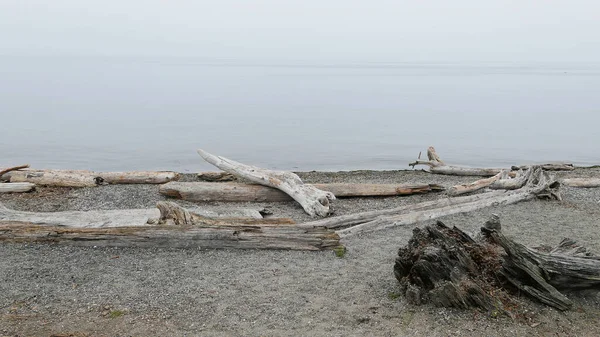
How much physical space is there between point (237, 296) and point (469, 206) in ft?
20.2

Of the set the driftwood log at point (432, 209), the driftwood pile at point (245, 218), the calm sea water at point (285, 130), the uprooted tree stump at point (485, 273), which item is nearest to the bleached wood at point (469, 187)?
the driftwood pile at point (245, 218)

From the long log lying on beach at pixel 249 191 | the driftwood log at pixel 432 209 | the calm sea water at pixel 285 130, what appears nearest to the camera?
the driftwood log at pixel 432 209

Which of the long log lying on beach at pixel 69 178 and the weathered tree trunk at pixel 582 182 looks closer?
the long log lying on beach at pixel 69 178

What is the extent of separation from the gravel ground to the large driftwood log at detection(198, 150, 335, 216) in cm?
222

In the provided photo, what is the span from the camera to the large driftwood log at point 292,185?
1196cm

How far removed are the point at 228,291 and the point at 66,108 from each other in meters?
39.8

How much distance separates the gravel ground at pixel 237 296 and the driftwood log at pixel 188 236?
0.43ft

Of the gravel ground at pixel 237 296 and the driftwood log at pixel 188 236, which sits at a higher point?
the driftwood log at pixel 188 236

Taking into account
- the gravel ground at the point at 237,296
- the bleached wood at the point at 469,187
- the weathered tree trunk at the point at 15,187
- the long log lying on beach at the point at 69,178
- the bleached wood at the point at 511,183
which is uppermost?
the bleached wood at the point at 511,183

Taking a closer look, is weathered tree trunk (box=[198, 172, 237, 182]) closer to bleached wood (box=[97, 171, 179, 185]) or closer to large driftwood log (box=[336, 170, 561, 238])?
bleached wood (box=[97, 171, 179, 185])

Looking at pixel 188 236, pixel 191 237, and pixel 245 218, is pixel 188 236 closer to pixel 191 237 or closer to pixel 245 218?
pixel 191 237

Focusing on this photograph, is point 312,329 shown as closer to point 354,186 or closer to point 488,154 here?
point 354,186

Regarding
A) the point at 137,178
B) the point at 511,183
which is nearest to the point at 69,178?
the point at 137,178

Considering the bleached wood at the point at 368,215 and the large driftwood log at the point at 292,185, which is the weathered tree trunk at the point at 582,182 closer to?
the bleached wood at the point at 368,215
